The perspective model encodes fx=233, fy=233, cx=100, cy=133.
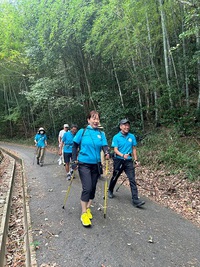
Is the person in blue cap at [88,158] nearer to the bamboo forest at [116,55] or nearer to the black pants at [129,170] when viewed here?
the black pants at [129,170]

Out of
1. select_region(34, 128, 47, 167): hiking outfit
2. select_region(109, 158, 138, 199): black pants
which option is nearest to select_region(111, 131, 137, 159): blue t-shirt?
select_region(109, 158, 138, 199): black pants

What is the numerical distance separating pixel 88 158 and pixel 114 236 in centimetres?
135

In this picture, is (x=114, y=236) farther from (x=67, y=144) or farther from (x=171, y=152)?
(x=171, y=152)

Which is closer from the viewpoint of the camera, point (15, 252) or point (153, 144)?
point (15, 252)

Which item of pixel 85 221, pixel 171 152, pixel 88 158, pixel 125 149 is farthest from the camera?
pixel 171 152

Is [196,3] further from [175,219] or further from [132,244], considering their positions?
[132,244]

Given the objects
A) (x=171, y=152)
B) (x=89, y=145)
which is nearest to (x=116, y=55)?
(x=171, y=152)

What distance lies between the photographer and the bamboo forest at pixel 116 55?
30.5 ft

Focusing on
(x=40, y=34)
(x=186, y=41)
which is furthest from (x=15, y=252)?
(x=40, y=34)

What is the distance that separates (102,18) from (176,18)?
128 inches

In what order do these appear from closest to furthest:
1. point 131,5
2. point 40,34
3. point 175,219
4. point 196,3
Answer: point 175,219, point 196,3, point 131,5, point 40,34

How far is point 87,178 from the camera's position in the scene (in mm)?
4117

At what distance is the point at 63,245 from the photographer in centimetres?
349

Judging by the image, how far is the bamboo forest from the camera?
366 inches
